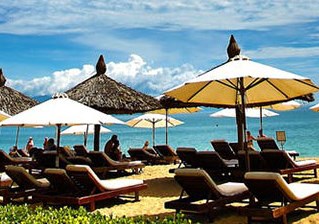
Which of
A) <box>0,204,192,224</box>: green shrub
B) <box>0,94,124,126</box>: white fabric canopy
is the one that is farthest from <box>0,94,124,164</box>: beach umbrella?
<box>0,204,192,224</box>: green shrub

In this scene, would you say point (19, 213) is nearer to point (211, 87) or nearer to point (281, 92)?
point (211, 87)

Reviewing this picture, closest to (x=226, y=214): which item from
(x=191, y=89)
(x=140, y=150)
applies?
(x=191, y=89)

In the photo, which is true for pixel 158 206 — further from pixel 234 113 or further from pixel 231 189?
pixel 234 113

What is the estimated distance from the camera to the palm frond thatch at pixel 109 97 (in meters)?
14.0

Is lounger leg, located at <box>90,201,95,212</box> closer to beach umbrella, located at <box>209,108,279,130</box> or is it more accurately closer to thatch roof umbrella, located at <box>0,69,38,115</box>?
thatch roof umbrella, located at <box>0,69,38,115</box>

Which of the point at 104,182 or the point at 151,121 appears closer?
the point at 104,182

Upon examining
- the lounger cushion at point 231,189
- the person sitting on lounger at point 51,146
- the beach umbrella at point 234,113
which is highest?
the beach umbrella at point 234,113

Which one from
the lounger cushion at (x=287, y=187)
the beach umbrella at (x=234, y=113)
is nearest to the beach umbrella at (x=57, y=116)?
the lounger cushion at (x=287, y=187)

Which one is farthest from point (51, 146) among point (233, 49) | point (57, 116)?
point (233, 49)

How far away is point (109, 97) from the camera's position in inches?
559

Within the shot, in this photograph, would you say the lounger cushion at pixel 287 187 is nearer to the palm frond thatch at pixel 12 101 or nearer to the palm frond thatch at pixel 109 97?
the palm frond thatch at pixel 109 97

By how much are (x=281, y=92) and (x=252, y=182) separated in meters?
3.13

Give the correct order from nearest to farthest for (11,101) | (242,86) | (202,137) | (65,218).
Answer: (65,218) < (242,86) < (11,101) < (202,137)

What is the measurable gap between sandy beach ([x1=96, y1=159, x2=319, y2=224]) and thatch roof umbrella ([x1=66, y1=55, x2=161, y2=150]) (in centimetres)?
321
